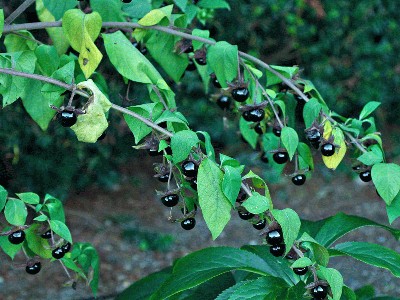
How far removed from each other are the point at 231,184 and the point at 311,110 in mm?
404

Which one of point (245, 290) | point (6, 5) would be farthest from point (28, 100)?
point (6, 5)

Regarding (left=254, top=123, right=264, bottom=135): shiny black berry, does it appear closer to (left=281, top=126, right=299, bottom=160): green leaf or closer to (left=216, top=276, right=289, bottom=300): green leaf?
(left=281, top=126, right=299, bottom=160): green leaf

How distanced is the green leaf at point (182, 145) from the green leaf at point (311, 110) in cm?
41

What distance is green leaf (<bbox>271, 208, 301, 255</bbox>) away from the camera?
1369mm

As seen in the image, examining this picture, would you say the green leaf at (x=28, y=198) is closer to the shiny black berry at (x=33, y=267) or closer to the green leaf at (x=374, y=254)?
the shiny black berry at (x=33, y=267)

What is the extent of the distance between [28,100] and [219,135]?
3268 millimetres

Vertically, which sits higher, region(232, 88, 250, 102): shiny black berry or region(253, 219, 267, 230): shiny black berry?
region(232, 88, 250, 102): shiny black berry

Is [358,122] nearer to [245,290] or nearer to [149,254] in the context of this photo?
[245,290]

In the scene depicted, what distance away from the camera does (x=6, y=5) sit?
2945mm

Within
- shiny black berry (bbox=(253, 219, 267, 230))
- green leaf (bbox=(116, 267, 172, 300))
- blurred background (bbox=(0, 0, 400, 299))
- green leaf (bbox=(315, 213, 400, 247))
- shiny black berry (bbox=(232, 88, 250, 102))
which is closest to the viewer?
shiny black berry (bbox=(253, 219, 267, 230))

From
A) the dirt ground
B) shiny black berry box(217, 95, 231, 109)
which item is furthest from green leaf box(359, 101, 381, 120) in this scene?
the dirt ground

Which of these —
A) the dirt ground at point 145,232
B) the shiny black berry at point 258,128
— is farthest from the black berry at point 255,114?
the dirt ground at point 145,232

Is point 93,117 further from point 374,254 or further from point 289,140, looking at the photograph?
point 374,254

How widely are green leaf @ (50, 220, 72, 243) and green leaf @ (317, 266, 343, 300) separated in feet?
1.94
